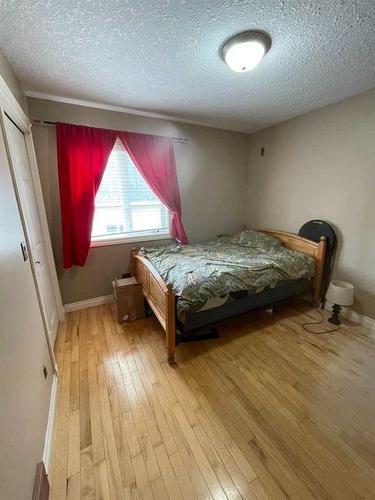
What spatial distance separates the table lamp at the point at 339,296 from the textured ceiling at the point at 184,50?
208 cm

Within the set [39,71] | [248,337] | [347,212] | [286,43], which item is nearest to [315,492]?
[248,337]

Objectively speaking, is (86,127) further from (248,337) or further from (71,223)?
(248,337)

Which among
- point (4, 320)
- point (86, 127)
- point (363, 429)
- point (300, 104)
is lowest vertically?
point (363, 429)

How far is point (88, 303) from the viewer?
289 cm

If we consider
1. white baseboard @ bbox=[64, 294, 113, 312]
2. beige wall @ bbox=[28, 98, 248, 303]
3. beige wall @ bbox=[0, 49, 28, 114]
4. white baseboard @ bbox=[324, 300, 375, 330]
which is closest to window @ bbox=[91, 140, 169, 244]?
beige wall @ bbox=[28, 98, 248, 303]

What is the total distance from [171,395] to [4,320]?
1276 millimetres

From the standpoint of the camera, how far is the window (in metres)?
2.84

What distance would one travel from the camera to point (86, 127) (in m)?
2.51

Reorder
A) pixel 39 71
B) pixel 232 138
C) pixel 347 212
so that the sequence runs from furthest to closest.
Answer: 1. pixel 232 138
2. pixel 347 212
3. pixel 39 71

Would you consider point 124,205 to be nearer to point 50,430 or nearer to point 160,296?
point 160,296

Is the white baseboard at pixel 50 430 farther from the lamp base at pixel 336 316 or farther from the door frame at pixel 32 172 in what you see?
the lamp base at pixel 336 316

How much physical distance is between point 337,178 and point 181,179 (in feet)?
6.71

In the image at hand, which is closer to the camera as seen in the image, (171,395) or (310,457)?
(310,457)

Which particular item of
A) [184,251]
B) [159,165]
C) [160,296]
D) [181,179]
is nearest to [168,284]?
[160,296]
